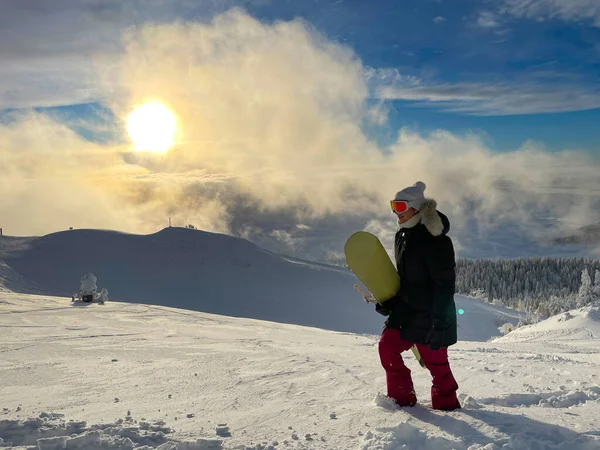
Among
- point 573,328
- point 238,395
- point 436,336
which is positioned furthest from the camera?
point 573,328

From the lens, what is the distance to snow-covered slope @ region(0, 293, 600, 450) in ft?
13.5

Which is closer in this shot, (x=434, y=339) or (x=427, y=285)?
(x=434, y=339)

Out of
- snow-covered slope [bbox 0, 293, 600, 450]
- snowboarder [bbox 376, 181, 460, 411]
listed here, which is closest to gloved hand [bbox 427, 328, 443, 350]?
snowboarder [bbox 376, 181, 460, 411]

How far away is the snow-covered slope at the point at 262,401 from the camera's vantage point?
4102 mm

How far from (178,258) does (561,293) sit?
105 m

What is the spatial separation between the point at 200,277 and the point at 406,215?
5389 centimetres

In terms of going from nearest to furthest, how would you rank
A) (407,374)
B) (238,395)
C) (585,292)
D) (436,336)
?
(436,336)
(407,374)
(238,395)
(585,292)

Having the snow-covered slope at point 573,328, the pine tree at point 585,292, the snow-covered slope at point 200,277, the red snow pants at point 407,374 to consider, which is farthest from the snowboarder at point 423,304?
the pine tree at point 585,292

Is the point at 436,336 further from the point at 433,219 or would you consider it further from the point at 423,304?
the point at 433,219

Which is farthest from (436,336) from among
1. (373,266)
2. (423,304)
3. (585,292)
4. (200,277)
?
(585,292)

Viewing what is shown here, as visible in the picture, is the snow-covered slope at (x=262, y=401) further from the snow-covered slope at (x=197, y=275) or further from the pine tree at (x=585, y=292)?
the pine tree at (x=585, y=292)

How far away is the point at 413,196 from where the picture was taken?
539 centimetres

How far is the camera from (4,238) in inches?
2420

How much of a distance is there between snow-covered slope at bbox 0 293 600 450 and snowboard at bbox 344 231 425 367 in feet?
3.57
